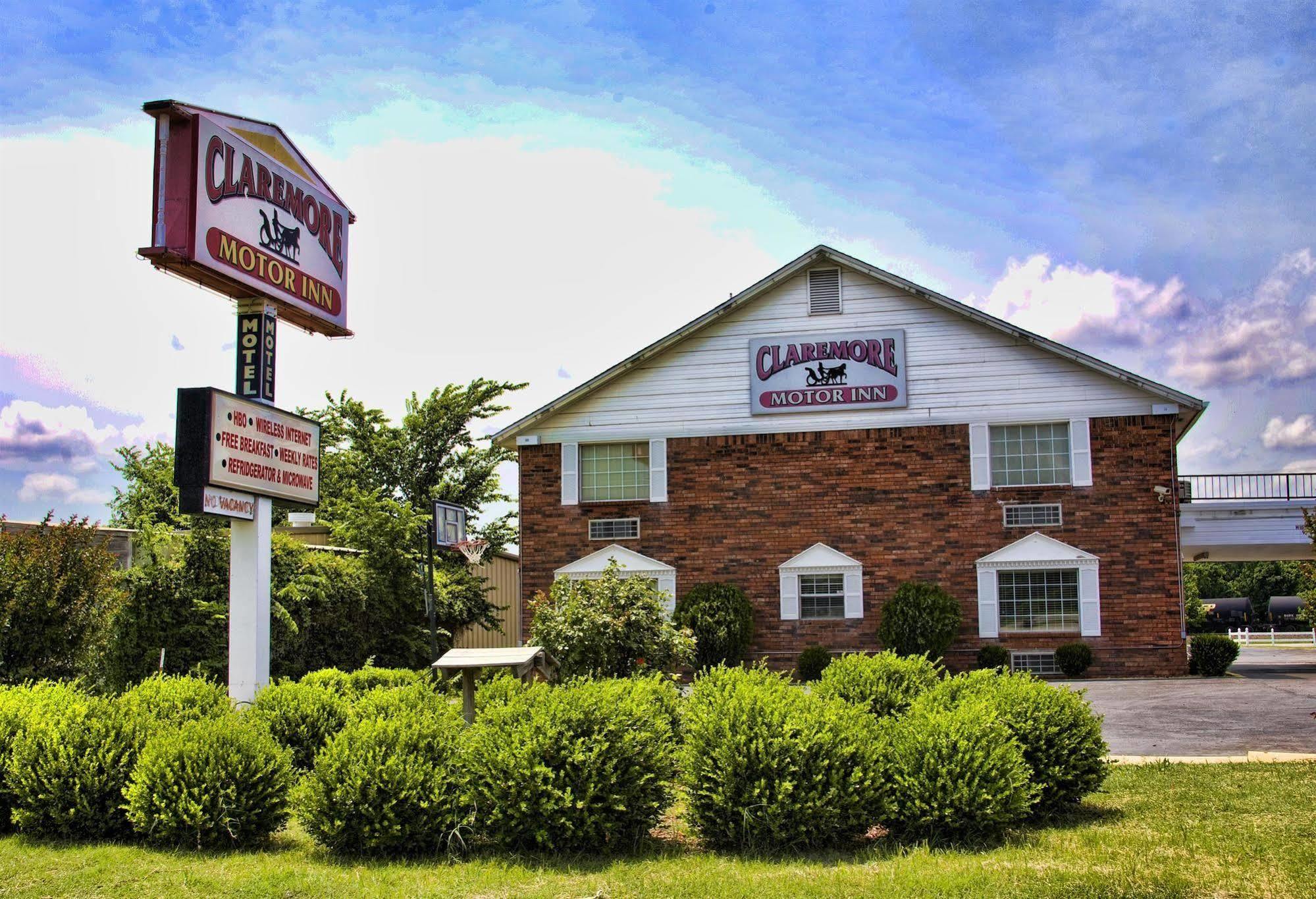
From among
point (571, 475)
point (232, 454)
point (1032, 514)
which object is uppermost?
point (571, 475)

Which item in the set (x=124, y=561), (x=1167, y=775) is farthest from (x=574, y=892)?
(x=124, y=561)

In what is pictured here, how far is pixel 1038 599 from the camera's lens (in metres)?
24.6

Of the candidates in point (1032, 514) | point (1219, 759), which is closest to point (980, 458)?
point (1032, 514)

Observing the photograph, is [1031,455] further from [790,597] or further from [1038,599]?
[790,597]

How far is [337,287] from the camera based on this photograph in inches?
672

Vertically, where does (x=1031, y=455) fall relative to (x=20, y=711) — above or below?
above

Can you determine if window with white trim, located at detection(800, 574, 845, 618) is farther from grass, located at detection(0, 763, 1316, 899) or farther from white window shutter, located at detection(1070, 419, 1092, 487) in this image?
grass, located at detection(0, 763, 1316, 899)

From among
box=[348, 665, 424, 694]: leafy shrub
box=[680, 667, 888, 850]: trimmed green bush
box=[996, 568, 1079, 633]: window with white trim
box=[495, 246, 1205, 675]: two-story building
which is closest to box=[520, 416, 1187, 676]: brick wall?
box=[495, 246, 1205, 675]: two-story building

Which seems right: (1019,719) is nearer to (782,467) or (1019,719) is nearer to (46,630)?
(46,630)

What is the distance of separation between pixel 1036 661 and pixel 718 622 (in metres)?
6.54

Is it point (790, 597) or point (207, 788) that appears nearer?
point (207, 788)

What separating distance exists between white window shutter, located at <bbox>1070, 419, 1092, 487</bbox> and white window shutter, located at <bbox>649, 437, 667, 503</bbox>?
8.54m

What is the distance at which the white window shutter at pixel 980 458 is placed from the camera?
24.9 meters

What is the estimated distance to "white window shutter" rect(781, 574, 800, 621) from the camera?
25375mm
